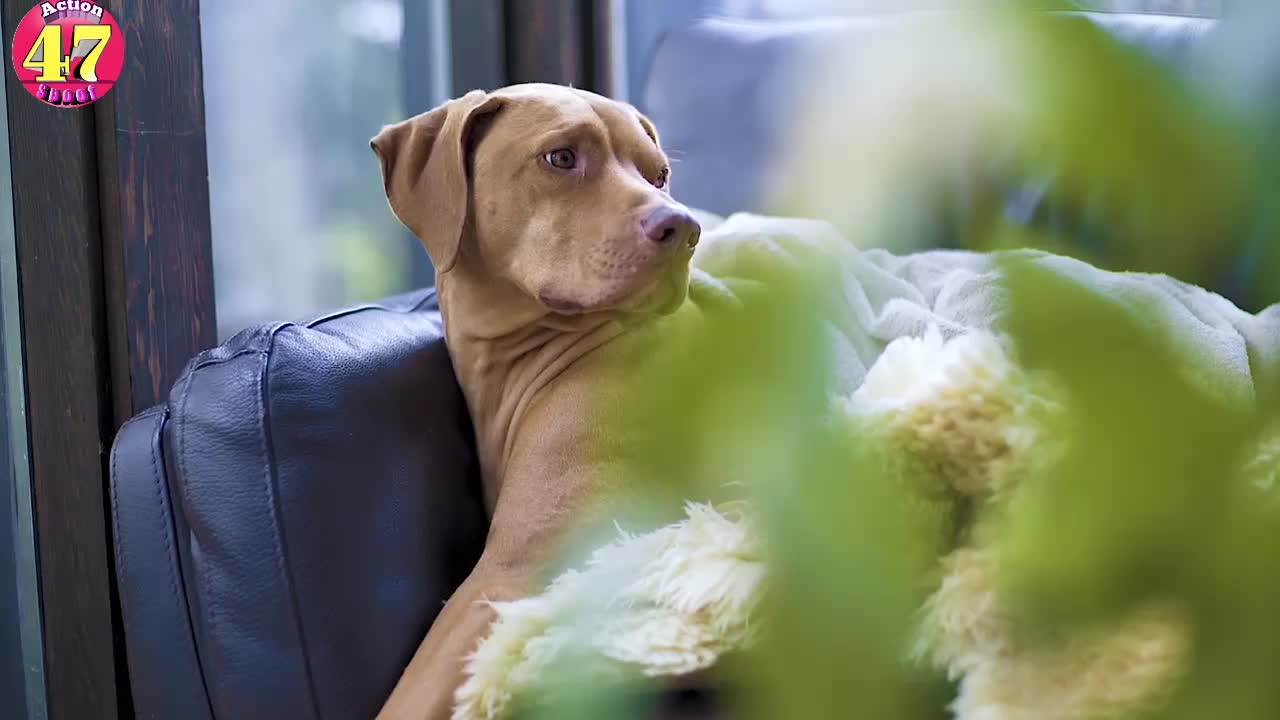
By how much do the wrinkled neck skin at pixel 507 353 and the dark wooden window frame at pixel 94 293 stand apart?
419 mm

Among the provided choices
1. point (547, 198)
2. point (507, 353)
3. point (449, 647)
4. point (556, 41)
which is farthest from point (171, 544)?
point (556, 41)

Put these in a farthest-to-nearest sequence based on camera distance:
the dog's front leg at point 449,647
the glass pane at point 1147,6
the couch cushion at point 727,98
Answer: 1. the couch cushion at point 727,98
2. the dog's front leg at point 449,647
3. the glass pane at point 1147,6

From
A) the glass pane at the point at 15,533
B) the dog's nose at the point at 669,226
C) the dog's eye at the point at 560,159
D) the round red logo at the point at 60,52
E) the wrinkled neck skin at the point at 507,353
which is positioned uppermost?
the round red logo at the point at 60,52

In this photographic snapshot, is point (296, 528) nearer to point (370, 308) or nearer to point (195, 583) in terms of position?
point (195, 583)

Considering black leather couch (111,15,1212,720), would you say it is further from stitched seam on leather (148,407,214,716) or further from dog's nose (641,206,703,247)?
dog's nose (641,206,703,247)

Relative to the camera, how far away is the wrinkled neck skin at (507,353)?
1403 millimetres

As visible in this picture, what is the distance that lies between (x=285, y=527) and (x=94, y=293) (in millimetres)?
536

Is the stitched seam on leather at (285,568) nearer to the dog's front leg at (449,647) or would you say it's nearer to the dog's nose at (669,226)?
the dog's front leg at (449,647)

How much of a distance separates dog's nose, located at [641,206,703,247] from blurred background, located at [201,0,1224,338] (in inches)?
20.6

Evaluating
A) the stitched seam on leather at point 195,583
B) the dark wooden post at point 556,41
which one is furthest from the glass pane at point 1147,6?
the dark wooden post at point 556,41

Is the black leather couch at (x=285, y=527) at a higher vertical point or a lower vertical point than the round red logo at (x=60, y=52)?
lower

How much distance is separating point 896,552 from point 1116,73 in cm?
10

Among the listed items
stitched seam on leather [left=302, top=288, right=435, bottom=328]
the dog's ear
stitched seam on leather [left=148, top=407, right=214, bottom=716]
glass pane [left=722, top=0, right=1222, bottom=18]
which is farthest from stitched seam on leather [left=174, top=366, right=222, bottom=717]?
glass pane [left=722, top=0, right=1222, bottom=18]

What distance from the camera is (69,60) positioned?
1.45 m
